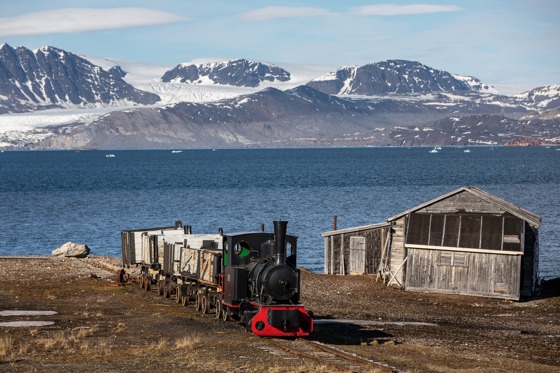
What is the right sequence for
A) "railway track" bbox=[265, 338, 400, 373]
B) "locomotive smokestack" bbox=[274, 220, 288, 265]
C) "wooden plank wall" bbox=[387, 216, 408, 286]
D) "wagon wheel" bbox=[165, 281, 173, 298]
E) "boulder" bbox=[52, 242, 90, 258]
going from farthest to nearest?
1. "boulder" bbox=[52, 242, 90, 258]
2. "wooden plank wall" bbox=[387, 216, 408, 286]
3. "wagon wheel" bbox=[165, 281, 173, 298]
4. "locomotive smokestack" bbox=[274, 220, 288, 265]
5. "railway track" bbox=[265, 338, 400, 373]

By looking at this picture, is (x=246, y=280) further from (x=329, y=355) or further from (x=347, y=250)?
(x=347, y=250)

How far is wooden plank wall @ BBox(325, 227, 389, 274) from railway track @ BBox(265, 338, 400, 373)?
19.0 meters

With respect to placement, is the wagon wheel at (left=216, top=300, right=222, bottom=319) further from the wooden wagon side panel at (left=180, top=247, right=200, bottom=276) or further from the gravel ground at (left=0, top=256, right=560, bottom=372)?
the wooden wagon side panel at (left=180, top=247, right=200, bottom=276)

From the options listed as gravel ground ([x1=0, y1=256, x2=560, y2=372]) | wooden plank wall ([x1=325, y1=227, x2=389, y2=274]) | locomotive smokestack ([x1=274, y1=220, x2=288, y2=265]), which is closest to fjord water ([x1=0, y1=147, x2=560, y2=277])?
wooden plank wall ([x1=325, y1=227, x2=389, y2=274])

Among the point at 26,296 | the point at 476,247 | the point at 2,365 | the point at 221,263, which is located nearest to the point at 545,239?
the point at 476,247

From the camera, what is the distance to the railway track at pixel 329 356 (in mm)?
17141

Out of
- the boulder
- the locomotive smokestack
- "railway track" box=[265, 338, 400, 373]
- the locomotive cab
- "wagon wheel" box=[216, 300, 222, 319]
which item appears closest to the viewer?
"railway track" box=[265, 338, 400, 373]

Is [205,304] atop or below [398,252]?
below

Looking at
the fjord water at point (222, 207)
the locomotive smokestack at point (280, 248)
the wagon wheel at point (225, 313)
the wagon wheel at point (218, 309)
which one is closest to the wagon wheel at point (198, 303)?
the wagon wheel at point (218, 309)

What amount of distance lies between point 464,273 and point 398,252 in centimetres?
395

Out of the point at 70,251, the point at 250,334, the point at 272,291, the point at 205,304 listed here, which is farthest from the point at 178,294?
the point at 70,251

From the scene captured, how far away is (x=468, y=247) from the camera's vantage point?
33125 mm

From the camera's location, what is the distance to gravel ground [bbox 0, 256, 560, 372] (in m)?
18.2

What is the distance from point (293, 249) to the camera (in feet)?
72.5
